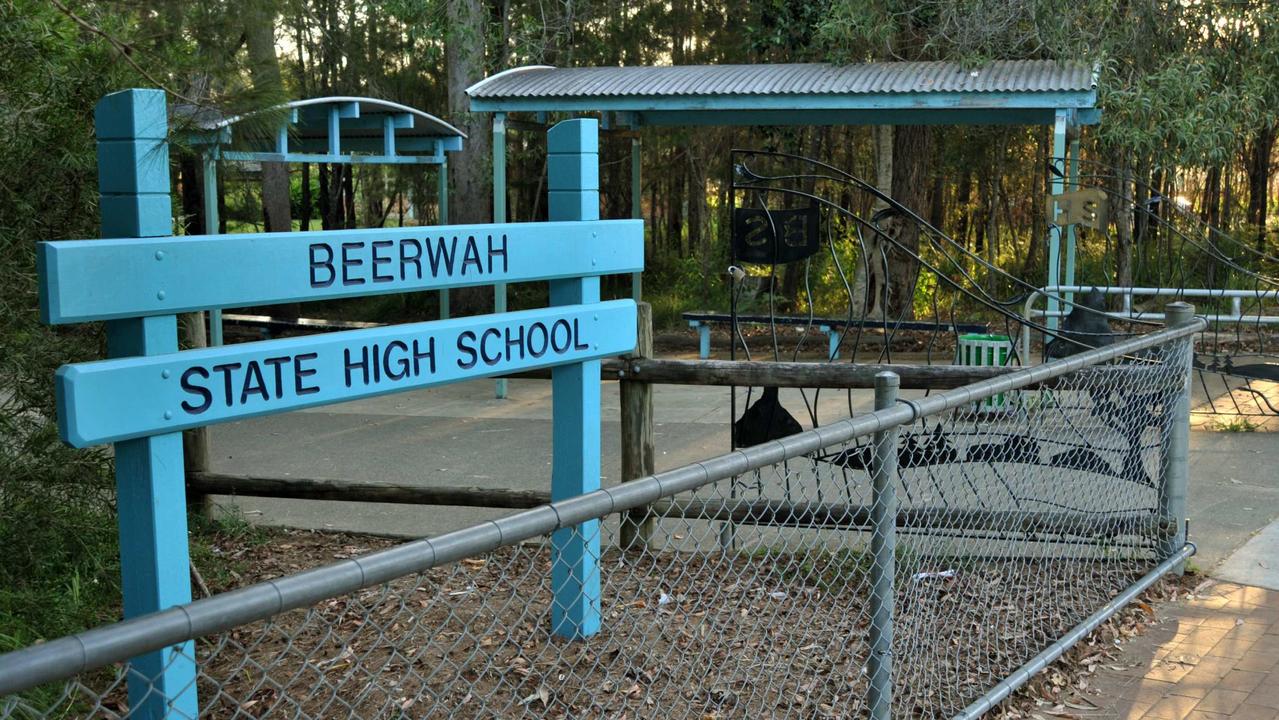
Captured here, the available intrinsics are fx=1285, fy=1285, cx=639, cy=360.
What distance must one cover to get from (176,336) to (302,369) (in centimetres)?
Result: 39

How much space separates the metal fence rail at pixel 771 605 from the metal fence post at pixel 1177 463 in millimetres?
13

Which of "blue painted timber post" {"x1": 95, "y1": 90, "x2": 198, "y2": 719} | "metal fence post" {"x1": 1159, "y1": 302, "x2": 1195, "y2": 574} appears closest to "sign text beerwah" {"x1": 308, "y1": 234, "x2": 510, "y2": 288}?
"blue painted timber post" {"x1": 95, "y1": 90, "x2": 198, "y2": 719}

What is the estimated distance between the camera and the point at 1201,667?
15.7 ft

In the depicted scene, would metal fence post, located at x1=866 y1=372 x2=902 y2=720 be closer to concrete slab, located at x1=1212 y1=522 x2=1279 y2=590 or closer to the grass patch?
concrete slab, located at x1=1212 y1=522 x2=1279 y2=590

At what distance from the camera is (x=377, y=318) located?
66.8 feet

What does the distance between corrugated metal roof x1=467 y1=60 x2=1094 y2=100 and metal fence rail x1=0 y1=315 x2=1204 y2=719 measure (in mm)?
5289

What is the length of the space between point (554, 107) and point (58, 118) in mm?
7537

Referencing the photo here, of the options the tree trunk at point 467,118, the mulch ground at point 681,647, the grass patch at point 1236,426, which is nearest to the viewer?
the mulch ground at point 681,647

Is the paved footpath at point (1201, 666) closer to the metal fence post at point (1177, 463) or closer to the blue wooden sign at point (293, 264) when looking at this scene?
the metal fence post at point (1177, 463)

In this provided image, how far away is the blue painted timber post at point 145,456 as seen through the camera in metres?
3.37

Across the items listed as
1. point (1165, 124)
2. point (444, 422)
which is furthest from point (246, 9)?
point (1165, 124)

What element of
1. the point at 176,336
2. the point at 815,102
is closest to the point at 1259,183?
the point at 815,102

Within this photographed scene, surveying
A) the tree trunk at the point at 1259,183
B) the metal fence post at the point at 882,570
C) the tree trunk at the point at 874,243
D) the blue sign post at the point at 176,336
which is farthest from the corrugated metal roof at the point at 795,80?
the tree trunk at the point at 1259,183

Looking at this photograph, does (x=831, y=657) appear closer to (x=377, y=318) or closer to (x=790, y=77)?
(x=790, y=77)
